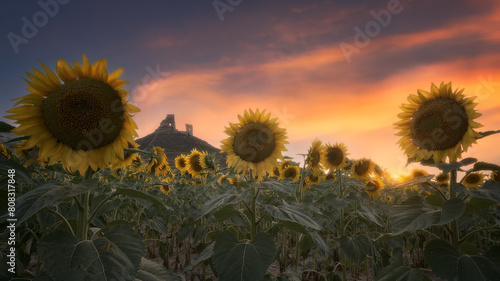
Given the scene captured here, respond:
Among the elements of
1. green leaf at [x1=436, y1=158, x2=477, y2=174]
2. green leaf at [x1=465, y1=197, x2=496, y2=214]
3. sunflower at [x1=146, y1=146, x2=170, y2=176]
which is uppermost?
sunflower at [x1=146, y1=146, x2=170, y2=176]

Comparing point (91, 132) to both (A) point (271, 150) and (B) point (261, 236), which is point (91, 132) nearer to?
(B) point (261, 236)

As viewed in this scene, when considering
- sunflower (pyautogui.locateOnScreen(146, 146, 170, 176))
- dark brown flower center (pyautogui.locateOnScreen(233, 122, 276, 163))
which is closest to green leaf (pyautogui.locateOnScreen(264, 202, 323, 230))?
dark brown flower center (pyautogui.locateOnScreen(233, 122, 276, 163))

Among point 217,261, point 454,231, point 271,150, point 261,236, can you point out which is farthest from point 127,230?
point 454,231

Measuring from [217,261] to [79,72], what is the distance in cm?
175

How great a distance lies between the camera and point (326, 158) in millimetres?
6332

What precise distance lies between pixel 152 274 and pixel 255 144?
176 cm

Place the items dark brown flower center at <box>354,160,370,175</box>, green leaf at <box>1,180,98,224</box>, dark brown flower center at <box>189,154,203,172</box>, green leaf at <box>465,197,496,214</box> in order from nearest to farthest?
green leaf at <box>1,180,98,224</box>, green leaf at <box>465,197,496,214</box>, dark brown flower center at <box>354,160,370,175</box>, dark brown flower center at <box>189,154,203,172</box>

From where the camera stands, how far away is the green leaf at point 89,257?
153 cm

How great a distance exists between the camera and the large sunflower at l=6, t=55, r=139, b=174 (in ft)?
6.64

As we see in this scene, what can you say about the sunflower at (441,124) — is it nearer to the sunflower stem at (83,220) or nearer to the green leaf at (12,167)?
the sunflower stem at (83,220)

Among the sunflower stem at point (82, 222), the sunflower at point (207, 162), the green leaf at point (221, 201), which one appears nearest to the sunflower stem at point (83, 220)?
the sunflower stem at point (82, 222)

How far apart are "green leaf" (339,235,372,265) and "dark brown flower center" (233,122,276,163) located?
1633 mm

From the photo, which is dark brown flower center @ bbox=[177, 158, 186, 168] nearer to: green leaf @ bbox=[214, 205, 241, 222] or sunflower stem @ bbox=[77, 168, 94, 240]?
green leaf @ bbox=[214, 205, 241, 222]

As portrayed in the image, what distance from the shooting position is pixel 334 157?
6.29 meters
